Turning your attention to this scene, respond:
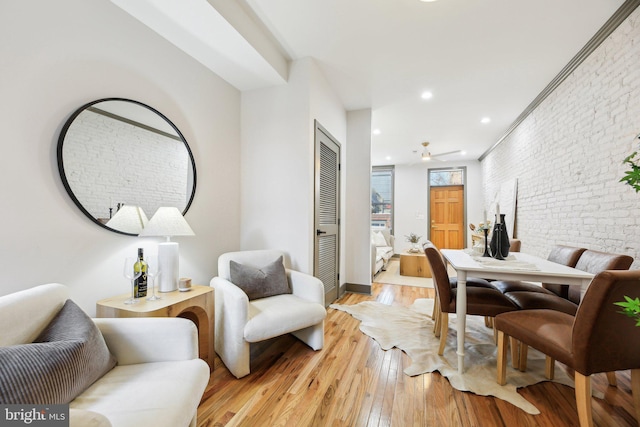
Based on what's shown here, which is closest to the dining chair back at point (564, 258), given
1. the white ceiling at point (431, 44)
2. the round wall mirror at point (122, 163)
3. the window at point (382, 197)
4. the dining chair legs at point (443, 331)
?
the dining chair legs at point (443, 331)

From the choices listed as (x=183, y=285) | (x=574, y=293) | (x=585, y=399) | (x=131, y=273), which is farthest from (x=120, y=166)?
(x=574, y=293)

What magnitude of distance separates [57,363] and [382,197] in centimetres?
768

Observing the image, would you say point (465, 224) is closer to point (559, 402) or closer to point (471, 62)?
point (471, 62)

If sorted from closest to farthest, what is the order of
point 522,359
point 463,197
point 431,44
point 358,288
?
point 522,359, point 431,44, point 358,288, point 463,197

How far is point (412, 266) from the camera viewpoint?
197 inches

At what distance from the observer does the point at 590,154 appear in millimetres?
2537

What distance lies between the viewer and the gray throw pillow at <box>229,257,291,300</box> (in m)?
2.14

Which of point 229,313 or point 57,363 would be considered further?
Answer: point 229,313

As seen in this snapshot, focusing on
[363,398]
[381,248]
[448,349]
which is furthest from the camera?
[381,248]

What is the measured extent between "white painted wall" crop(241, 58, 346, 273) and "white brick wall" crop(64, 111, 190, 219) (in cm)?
77

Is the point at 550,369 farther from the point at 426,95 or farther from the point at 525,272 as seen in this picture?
the point at 426,95

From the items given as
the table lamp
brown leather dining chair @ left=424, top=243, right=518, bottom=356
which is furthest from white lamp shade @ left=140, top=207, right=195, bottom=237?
brown leather dining chair @ left=424, top=243, right=518, bottom=356

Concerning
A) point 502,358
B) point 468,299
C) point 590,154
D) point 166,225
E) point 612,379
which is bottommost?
point 612,379

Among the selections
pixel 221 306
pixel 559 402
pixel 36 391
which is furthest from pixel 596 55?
pixel 36 391
